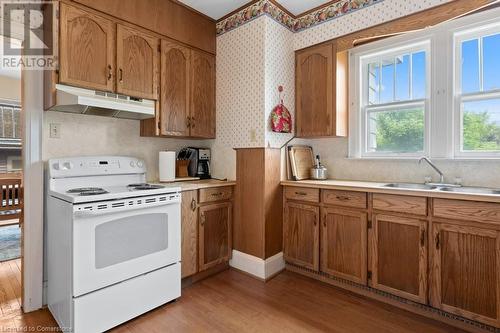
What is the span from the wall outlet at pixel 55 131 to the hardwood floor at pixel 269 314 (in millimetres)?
1319

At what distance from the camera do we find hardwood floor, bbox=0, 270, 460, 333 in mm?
Result: 1833

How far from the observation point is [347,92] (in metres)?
2.85

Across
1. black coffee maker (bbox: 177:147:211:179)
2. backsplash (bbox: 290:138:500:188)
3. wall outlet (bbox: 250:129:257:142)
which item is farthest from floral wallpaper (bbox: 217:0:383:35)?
black coffee maker (bbox: 177:147:211:179)

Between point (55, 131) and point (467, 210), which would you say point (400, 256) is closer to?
point (467, 210)

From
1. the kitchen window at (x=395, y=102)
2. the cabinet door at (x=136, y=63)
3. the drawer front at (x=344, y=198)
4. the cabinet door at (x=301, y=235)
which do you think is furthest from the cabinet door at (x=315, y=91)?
the cabinet door at (x=136, y=63)

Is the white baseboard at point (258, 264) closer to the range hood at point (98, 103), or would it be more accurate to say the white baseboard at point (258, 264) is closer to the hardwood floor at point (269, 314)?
the hardwood floor at point (269, 314)

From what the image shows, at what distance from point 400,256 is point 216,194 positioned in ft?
5.31

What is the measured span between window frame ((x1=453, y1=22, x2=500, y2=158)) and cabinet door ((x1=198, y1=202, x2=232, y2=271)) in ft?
6.94

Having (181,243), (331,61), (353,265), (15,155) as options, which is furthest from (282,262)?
(15,155)

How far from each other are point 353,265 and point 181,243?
145 cm

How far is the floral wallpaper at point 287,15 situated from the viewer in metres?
2.53

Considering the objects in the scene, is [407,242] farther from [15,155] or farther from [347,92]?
[15,155]

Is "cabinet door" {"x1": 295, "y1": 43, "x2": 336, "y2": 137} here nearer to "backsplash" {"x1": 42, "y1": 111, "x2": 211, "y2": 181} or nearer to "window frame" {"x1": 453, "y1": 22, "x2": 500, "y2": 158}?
"window frame" {"x1": 453, "y1": 22, "x2": 500, "y2": 158}

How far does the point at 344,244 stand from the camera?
7.59 ft
